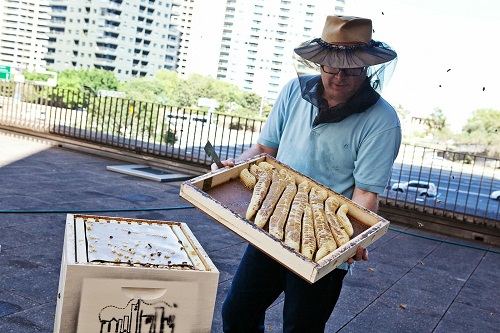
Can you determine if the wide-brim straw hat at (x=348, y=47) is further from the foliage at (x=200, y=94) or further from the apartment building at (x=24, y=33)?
the apartment building at (x=24, y=33)

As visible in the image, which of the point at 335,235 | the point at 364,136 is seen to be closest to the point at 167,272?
the point at 335,235

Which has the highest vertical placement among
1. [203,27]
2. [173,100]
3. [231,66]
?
[203,27]

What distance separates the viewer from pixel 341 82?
266 centimetres

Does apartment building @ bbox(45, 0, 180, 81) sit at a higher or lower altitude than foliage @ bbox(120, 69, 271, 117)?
higher

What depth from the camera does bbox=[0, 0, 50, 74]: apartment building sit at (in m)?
147

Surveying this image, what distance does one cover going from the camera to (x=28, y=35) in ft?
502

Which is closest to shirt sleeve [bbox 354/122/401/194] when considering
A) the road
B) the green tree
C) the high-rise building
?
the road

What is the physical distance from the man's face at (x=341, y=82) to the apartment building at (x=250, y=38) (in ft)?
199

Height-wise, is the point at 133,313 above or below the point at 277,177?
below

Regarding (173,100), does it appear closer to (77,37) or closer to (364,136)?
(77,37)

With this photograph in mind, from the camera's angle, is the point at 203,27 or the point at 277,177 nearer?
the point at 277,177

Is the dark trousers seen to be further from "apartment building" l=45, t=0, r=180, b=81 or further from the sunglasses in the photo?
"apartment building" l=45, t=0, r=180, b=81

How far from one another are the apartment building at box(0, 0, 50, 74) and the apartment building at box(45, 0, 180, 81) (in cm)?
329

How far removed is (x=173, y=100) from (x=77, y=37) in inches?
2529
